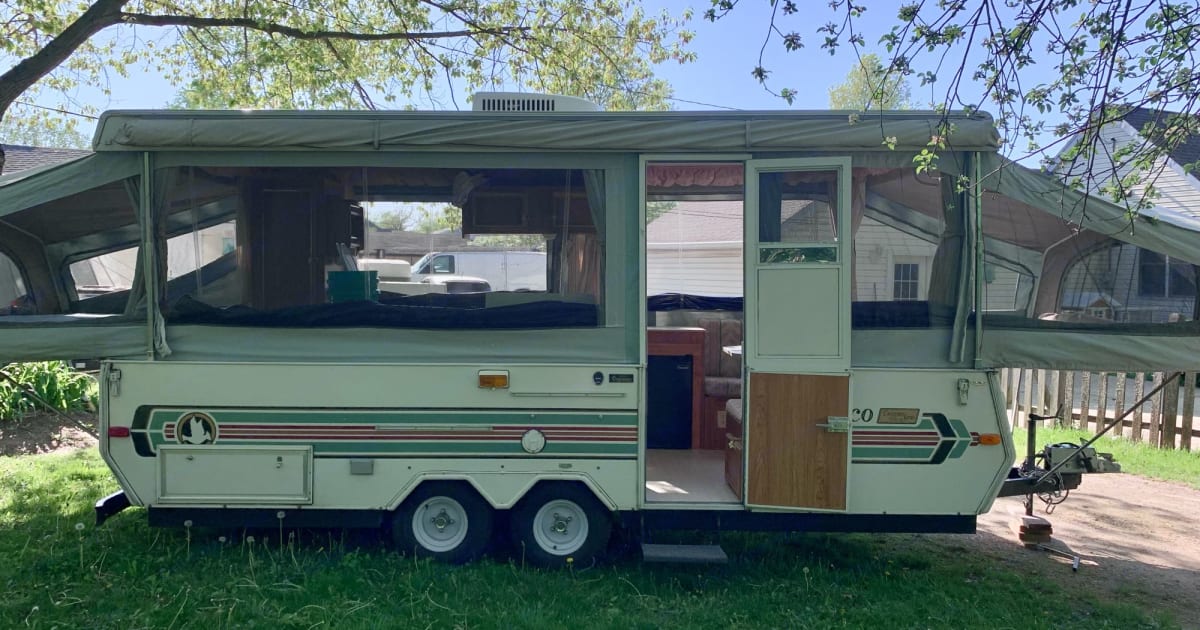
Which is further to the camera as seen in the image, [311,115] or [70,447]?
[70,447]

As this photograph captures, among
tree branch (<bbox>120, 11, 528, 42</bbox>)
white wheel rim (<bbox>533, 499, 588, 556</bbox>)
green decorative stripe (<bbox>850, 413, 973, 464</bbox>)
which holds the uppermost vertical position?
tree branch (<bbox>120, 11, 528, 42</bbox>)

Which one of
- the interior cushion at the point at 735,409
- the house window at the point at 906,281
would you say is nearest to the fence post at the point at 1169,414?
the house window at the point at 906,281

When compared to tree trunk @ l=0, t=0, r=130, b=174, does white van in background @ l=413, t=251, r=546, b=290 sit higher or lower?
lower

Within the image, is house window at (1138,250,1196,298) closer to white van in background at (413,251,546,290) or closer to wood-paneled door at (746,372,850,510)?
wood-paneled door at (746,372,850,510)

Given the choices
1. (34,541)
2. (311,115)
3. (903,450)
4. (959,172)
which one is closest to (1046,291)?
(959,172)

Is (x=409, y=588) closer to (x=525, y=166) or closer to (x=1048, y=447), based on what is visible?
(x=525, y=166)

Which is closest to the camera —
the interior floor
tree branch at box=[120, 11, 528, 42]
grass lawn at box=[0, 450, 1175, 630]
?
grass lawn at box=[0, 450, 1175, 630]

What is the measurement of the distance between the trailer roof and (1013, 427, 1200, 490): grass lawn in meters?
4.61

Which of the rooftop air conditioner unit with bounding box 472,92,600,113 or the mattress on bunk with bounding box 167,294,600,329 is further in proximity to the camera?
the rooftop air conditioner unit with bounding box 472,92,600,113

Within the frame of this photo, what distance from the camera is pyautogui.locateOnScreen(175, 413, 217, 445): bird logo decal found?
4551 mm

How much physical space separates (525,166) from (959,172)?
95.0 inches

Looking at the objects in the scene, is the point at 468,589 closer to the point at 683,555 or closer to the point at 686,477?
the point at 683,555

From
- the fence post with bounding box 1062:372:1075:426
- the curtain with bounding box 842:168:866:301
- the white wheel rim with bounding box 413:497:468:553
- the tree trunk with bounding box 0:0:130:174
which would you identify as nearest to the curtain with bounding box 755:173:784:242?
the curtain with bounding box 842:168:866:301

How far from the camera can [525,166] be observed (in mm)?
4652
